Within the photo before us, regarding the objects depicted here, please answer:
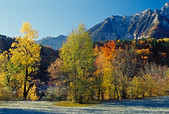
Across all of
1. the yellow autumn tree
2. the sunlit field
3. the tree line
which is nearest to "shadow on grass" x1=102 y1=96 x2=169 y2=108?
the sunlit field

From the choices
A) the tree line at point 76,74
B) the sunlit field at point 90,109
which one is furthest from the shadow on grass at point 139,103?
the tree line at point 76,74

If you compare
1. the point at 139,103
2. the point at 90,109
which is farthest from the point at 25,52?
the point at 139,103

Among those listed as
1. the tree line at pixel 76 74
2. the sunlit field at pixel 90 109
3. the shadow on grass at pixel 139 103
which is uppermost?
the tree line at pixel 76 74

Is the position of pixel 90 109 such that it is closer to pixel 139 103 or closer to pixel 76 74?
pixel 76 74

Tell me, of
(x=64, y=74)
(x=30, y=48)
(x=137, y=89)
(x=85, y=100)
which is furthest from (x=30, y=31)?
(x=137, y=89)

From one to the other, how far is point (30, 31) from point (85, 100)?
46.8ft

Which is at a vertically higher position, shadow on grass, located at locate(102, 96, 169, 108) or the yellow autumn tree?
Result: the yellow autumn tree

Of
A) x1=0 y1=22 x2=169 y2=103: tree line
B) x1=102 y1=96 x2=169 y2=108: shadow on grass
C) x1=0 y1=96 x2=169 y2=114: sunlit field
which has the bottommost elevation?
x1=102 y1=96 x2=169 y2=108: shadow on grass

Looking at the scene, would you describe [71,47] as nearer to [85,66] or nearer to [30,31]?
[85,66]

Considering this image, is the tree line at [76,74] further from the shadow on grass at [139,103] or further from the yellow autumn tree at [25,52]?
the shadow on grass at [139,103]

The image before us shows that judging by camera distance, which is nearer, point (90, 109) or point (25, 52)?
point (90, 109)

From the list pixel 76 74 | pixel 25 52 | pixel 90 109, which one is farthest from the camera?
pixel 25 52

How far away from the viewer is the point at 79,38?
18.2m

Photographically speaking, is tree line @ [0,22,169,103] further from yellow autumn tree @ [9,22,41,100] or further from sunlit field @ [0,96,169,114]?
sunlit field @ [0,96,169,114]
